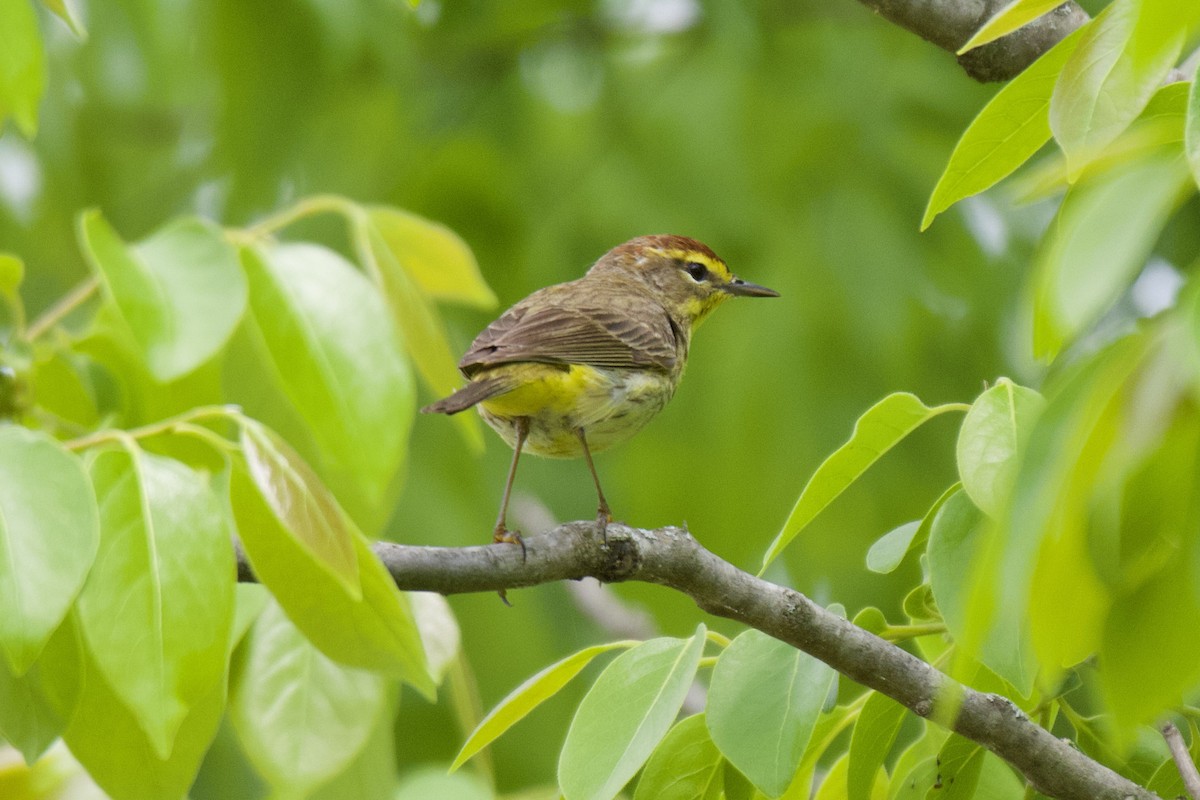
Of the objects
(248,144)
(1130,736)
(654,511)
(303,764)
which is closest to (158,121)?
(248,144)

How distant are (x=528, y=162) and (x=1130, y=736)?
206 inches

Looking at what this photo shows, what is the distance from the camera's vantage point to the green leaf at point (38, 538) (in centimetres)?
180

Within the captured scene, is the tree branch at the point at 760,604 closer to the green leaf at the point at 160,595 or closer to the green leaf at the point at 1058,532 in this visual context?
the green leaf at the point at 160,595

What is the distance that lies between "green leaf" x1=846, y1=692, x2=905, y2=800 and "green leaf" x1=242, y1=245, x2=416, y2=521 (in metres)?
0.94

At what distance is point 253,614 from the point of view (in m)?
2.56

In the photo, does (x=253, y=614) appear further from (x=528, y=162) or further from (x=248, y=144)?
(x=528, y=162)

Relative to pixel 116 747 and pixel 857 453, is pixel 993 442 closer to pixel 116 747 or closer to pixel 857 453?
pixel 857 453

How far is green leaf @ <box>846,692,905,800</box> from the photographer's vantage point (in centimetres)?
214

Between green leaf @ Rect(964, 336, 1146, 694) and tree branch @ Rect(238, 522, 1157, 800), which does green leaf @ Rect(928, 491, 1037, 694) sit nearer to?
tree branch @ Rect(238, 522, 1157, 800)

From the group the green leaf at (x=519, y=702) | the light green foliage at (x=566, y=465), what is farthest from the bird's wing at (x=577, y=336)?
the green leaf at (x=519, y=702)

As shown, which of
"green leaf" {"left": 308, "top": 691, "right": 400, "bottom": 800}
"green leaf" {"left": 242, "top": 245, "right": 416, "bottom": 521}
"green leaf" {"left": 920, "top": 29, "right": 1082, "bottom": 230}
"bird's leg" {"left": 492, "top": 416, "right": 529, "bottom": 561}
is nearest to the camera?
"green leaf" {"left": 920, "top": 29, "right": 1082, "bottom": 230}

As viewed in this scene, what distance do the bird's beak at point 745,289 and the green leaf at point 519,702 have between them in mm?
3263

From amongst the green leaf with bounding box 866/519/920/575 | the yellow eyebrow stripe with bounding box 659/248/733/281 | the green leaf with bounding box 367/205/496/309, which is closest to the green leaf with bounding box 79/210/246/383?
the green leaf with bounding box 367/205/496/309

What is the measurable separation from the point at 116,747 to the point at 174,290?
0.91 metres
